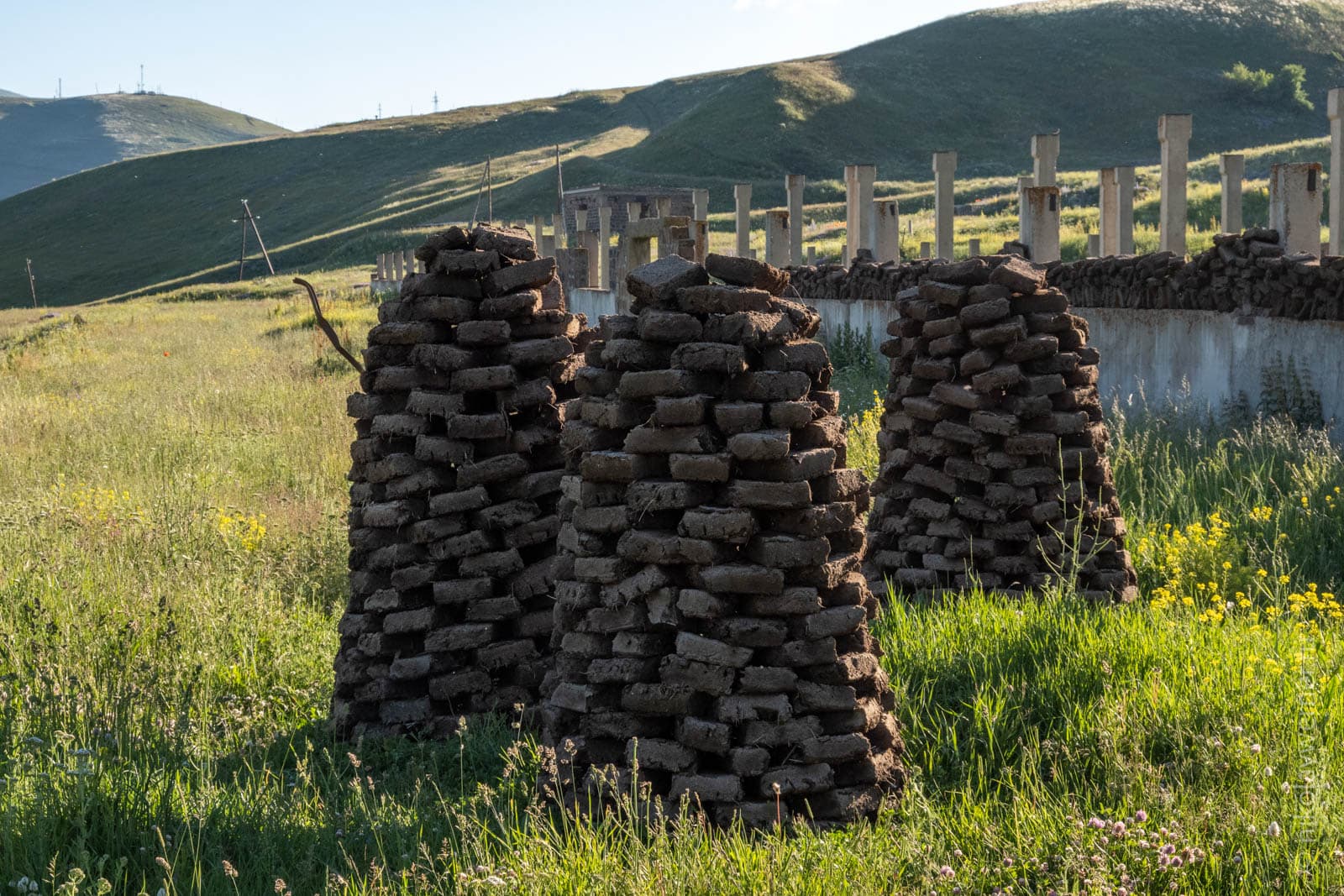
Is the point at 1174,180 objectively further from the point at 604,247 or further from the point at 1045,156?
the point at 604,247

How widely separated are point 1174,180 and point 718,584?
8635mm

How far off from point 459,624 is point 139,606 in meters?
2.33

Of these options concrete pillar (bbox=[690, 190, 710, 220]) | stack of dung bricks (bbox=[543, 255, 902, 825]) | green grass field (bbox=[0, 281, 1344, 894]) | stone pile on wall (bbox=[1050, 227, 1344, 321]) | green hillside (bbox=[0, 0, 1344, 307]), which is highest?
green hillside (bbox=[0, 0, 1344, 307])

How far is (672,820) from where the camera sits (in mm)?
3783

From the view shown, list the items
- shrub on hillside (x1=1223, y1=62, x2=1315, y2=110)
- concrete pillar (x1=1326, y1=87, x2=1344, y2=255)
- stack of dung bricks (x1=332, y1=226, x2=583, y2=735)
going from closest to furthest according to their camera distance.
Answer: stack of dung bricks (x1=332, y1=226, x2=583, y2=735), concrete pillar (x1=1326, y1=87, x2=1344, y2=255), shrub on hillside (x1=1223, y1=62, x2=1315, y2=110)

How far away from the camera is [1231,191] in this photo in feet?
41.2

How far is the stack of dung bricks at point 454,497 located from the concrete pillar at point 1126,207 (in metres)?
9.58

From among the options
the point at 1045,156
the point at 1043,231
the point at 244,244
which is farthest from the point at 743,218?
the point at 244,244

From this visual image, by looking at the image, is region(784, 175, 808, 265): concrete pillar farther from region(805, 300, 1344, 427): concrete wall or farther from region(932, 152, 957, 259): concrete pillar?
region(805, 300, 1344, 427): concrete wall

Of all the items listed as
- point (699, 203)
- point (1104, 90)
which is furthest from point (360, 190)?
point (699, 203)

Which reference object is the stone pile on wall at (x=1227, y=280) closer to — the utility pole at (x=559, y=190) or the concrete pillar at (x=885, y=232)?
the concrete pillar at (x=885, y=232)

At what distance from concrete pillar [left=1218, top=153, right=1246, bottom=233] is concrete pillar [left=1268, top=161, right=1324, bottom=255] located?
281 cm

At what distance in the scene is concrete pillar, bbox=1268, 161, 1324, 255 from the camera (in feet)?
30.2

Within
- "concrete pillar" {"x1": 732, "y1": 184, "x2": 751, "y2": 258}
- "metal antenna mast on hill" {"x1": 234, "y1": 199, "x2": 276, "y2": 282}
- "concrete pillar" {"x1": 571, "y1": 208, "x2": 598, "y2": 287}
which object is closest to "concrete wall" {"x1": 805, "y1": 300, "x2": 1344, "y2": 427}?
"concrete pillar" {"x1": 732, "y1": 184, "x2": 751, "y2": 258}
